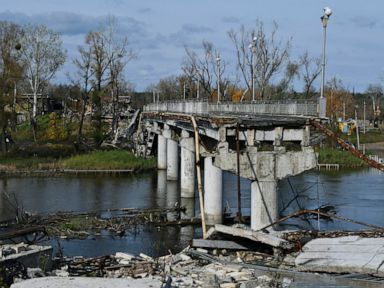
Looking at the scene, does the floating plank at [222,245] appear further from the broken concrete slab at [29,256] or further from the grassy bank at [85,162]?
the grassy bank at [85,162]

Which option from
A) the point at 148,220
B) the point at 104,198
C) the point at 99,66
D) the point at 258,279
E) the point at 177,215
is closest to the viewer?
the point at 258,279

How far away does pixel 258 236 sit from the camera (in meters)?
17.4

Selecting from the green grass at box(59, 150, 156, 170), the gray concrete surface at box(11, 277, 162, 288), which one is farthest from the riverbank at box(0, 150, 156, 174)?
the gray concrete surface at box(11, 277, 162, 288)

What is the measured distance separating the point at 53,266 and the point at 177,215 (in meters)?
17.7

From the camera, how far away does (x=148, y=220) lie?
3194 centimetres

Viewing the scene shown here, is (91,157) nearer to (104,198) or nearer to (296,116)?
(104,198)

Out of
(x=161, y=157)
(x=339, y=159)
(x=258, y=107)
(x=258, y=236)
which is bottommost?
(x=339, y=159)

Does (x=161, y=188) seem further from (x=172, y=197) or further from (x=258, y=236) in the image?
(x=258, y=236)

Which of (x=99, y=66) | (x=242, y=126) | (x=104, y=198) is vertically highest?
(x=99, y=66)

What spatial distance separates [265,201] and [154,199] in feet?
59.4

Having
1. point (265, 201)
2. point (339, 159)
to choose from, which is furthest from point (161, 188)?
point (265, 201)

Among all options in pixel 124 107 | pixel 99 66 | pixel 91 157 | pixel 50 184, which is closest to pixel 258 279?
pixel 50 184

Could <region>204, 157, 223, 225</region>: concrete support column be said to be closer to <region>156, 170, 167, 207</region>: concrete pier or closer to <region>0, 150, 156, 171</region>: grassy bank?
<region>156, 170, 167, 207</region>: concrete pier

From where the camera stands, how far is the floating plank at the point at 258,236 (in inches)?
673
